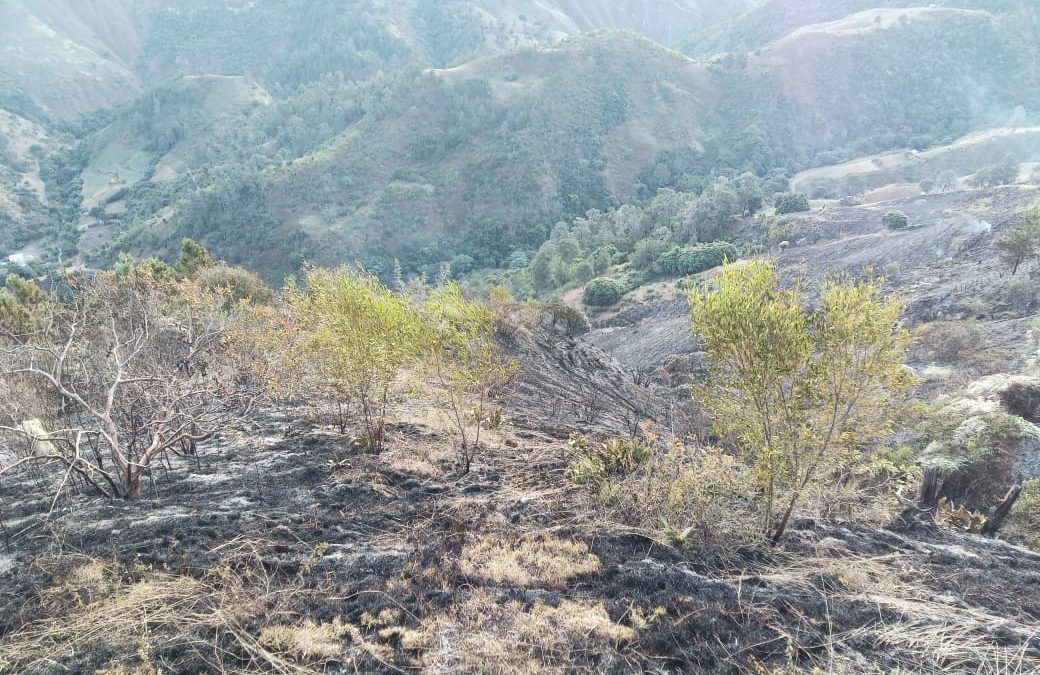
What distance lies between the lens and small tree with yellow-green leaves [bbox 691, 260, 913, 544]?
19.9 feet

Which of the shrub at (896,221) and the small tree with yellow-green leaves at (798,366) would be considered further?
the shrub at (896,221)

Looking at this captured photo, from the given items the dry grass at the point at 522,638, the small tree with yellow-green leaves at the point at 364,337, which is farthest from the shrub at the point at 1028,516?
the small tree with yellow-green leaves at the point at 364,337

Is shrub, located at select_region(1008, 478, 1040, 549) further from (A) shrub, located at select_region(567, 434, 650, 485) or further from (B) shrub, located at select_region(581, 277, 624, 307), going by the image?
(B) shrub, located at select_region(581, 277, 624, 307)

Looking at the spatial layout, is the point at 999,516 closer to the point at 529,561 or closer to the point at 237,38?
the point at 529,561

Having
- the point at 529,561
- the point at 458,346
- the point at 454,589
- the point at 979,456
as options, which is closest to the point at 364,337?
the point at 458,346

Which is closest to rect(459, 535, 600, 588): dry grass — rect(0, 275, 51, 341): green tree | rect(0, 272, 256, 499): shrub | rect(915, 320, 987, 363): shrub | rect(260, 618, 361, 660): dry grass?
rect(260, 618, 361, 660): dry grass

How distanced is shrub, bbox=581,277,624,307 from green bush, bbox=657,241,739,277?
16.7 ft

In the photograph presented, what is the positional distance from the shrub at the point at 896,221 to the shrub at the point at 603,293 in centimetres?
2149

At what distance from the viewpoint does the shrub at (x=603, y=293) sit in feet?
144

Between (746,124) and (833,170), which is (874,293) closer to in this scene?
(833,170)

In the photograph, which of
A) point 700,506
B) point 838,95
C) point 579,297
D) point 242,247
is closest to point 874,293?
point 700,506

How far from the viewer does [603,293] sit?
43969mm

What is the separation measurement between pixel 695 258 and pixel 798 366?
1596 inches

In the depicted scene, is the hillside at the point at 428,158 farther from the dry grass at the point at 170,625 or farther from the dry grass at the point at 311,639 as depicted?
the dry grass at the point at 311,639
